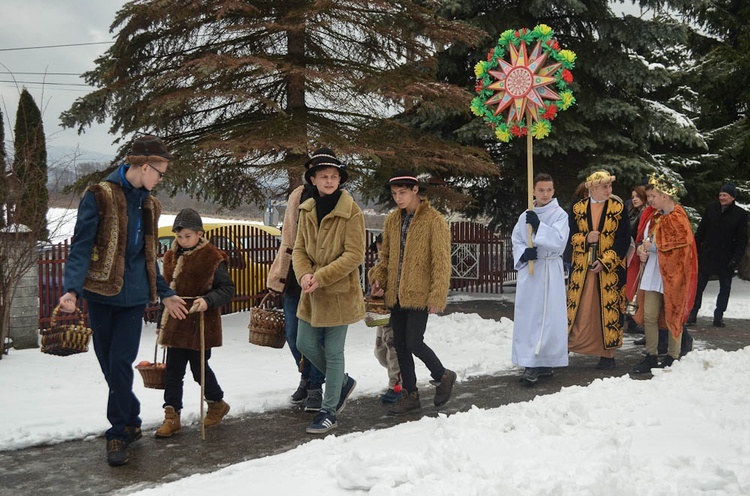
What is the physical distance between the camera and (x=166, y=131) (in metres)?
11.8

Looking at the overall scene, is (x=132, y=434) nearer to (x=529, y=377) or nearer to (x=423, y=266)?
(x=423, y=266)

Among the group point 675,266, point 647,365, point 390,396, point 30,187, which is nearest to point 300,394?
point 390,396

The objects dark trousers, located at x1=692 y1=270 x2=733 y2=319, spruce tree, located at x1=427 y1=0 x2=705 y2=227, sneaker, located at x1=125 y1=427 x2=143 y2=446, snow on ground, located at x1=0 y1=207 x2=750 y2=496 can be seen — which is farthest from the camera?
spruce tree, located at x1=427 y1=0 x2=705 y2=227

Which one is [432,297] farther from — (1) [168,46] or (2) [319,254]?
(1) [168,46]

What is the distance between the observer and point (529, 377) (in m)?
7.21

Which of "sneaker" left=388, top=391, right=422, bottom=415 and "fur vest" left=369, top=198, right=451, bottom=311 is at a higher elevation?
"fur vest" left=369, top=198, right=451, bottom=311

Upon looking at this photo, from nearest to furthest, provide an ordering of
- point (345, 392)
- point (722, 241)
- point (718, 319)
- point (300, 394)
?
point (345, 392) → point (300, 394) → point (722, 241) → point (718, 319)

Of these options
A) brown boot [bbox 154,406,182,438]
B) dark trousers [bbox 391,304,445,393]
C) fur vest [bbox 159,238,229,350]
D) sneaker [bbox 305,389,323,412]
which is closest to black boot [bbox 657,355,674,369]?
dark trousers [bbox 391,304,445,393]

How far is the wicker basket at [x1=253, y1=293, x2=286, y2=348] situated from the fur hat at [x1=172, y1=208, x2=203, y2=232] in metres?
1.01

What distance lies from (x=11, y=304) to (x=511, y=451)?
6937 millimetres

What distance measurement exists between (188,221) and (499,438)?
2745 mm

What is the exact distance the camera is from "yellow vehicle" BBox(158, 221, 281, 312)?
12406mm

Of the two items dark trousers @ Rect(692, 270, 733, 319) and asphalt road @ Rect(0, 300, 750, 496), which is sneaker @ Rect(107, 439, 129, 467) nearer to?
asphalt road @ Rect(0, 300, 750, 496)

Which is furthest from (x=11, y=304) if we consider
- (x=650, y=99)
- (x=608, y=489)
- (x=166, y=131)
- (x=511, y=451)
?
(x=650, y=99)
